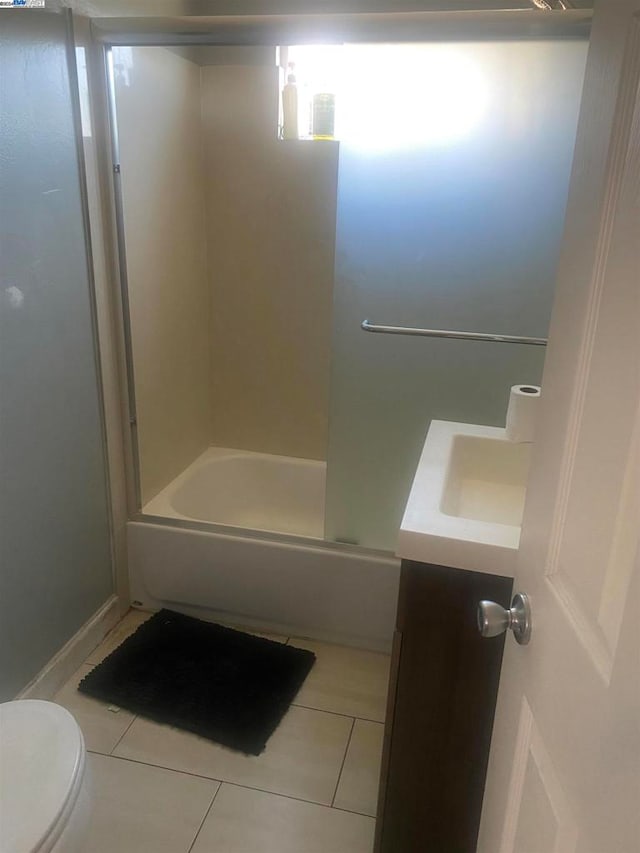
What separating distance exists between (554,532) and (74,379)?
1553 mm

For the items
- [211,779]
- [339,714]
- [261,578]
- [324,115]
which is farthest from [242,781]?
[324,115]

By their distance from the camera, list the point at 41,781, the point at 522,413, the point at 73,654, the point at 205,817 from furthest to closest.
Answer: the point at 73,654 < the point at 205,817 < the point at 522,413 < the point at 41,781

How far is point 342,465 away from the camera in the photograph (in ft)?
7.07

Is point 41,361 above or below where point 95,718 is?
above

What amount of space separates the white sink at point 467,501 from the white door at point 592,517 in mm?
237

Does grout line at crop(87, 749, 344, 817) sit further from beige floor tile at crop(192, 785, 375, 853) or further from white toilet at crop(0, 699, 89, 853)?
white toilet at crop(0, 699, 89, 853)

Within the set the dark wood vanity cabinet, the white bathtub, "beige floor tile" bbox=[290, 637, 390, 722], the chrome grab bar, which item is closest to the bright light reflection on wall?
the chrome grab bar

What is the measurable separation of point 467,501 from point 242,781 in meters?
0.96

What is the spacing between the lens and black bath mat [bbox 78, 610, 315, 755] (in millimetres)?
1891

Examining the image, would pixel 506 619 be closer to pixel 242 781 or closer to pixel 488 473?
pixel 488 473

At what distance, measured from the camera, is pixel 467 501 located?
1.55 meters

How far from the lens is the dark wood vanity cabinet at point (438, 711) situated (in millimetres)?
1184

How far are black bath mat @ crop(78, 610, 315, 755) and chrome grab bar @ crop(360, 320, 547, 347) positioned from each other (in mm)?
1101

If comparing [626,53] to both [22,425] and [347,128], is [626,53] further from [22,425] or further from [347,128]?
[22,425]
